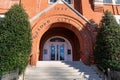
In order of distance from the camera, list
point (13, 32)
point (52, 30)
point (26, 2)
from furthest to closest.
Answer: point (52, 30), point (26, 2), point (13, 32)

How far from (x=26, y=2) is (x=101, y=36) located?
303 inches

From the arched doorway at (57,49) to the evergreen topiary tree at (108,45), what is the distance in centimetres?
542

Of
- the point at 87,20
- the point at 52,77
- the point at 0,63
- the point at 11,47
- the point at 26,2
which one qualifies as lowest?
the point at 52,77

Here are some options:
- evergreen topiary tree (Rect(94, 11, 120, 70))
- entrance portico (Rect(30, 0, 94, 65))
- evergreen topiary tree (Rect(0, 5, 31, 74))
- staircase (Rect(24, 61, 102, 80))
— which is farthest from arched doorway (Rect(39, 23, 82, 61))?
evergreen topiary tree (Rect(0, 5, 31, 74))

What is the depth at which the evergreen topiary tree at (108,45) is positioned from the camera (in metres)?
14.3

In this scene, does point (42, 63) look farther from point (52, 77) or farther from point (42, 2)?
point (42, 2)

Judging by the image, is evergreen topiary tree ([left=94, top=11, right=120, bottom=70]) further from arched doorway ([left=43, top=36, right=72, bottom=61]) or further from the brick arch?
arched doorway ([left=43, top=36, right=72, bottom=61])

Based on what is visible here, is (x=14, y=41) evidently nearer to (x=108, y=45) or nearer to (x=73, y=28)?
(x=73, y=28)

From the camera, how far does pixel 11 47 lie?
1340 cm

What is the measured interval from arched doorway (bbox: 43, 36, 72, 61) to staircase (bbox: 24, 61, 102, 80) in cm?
372

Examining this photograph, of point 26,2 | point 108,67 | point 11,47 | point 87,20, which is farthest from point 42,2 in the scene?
point 108,67

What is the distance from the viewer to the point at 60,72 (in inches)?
568

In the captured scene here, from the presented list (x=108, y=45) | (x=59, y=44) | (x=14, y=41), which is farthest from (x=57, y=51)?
(x=14, y=41)

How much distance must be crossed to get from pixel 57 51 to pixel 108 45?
6916 millimetres
